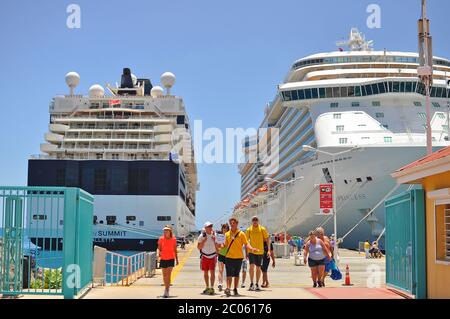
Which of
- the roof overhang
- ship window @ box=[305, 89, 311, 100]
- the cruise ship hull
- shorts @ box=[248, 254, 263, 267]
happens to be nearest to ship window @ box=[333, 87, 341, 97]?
ship window @ box=[305, 89, 311, 100]

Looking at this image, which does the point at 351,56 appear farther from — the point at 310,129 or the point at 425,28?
the point at 425,28

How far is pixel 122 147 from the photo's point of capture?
52531mm

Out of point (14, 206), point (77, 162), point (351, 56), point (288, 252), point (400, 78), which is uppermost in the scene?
point (351, 56)

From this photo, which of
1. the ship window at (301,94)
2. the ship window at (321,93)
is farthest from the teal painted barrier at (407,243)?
the ship window at (301,94)

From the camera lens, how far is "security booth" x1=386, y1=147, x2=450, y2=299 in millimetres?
9492

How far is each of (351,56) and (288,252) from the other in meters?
21.6

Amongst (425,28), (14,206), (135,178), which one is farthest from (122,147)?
(14,206)

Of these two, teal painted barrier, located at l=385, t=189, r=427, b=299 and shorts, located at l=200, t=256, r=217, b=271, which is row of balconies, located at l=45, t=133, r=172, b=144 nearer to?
teal painted barrier, located at l=385, t=189, r=427, b=299

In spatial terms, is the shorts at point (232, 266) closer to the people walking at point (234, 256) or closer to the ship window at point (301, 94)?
the people walking at point (234, 256)

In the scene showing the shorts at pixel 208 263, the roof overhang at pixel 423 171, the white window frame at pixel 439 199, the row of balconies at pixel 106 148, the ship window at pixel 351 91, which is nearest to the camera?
the roof overhang at pixel 423 171

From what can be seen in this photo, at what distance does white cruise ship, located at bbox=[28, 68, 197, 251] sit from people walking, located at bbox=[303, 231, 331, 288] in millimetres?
33937

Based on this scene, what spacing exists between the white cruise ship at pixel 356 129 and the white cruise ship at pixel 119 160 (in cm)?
974

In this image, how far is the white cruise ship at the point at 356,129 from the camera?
34156 mm
